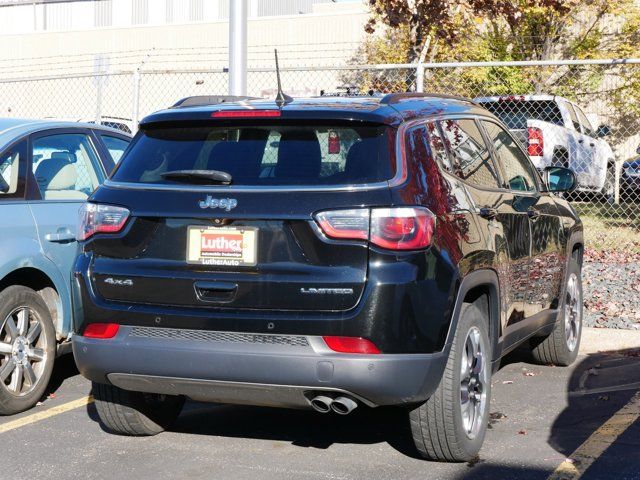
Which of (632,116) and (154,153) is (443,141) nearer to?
(154,153)

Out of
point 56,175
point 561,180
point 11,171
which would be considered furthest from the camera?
point 561,180

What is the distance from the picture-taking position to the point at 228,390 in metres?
4.68

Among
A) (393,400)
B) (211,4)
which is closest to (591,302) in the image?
(393,400)

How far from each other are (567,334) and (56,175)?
12.4ft

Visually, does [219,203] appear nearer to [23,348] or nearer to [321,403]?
[321,403]

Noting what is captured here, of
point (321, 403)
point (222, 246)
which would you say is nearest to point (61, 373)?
point (222, 246)

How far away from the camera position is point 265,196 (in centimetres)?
464

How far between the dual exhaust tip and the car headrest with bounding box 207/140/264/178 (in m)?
1.06

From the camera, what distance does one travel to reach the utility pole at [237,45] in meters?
9.95

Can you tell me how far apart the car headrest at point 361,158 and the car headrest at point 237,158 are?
0.43 m

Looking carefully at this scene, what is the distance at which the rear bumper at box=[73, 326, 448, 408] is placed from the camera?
4.48 m

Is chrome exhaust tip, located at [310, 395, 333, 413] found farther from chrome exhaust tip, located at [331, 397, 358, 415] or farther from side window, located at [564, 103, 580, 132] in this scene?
side window, located at [564, 103, 580, 132]

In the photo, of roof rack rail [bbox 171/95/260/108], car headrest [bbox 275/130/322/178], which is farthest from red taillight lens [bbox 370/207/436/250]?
roof rack rail [bbox 171/95/260/108]

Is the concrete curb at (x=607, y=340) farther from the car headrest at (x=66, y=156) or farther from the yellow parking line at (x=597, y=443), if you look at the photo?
the car headrest at (x=66, y=156)
